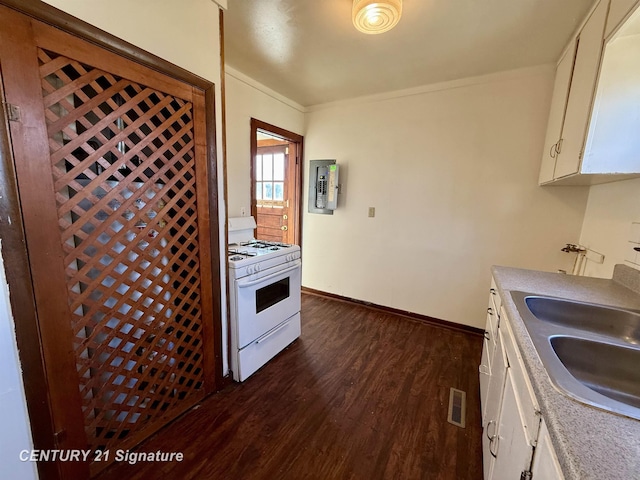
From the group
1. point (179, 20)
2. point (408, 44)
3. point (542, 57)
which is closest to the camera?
point (179, 20)

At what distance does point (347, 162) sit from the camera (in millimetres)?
3260

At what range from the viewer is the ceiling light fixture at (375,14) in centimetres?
139

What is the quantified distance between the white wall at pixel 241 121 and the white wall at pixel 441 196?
0.77 metres

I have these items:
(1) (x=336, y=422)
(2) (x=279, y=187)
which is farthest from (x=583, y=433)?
(2) (x=279, y=187)

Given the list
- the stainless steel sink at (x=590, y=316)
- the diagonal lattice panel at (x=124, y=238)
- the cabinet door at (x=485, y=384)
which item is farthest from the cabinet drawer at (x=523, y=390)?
the diagonal lattice panel at (x=124, y=238)

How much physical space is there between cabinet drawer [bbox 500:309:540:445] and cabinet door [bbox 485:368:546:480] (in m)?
0.03

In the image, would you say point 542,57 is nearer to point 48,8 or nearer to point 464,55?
point 464,55

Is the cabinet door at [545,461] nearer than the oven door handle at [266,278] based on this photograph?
Yes

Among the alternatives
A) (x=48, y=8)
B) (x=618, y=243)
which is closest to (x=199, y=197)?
(x=48, y=8)

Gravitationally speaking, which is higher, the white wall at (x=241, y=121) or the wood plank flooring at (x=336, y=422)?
the white wall at (x=241, y=121)

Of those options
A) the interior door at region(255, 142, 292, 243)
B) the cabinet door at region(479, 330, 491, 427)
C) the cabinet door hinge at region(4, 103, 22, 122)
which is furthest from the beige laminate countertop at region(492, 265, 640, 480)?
the interior door at region(255, 142, 292, 243)

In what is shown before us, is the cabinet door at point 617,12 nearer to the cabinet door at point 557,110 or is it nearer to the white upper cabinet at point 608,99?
the white upper cabinet at point 608,99

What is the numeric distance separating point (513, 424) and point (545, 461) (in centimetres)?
31

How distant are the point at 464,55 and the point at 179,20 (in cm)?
206
